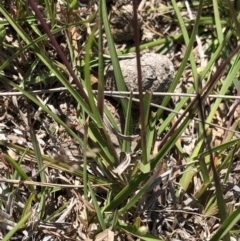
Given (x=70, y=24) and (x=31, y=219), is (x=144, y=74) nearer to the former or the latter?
(x=70, y=24)

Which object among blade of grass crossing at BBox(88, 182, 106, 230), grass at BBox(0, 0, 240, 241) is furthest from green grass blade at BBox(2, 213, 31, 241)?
blade of grass crossing at BBox(88, 182, 106, 230)

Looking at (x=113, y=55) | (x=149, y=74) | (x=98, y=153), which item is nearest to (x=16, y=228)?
(x=98, y=153)

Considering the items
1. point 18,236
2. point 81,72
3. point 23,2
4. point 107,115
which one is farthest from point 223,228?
point 23,2

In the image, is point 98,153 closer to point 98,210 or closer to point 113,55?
point 98,210

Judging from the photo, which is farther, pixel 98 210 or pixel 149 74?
pixel 149 74

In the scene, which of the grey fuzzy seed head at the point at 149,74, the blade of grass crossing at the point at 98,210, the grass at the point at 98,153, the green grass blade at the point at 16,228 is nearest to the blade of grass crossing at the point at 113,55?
the grass at the point at 98,153

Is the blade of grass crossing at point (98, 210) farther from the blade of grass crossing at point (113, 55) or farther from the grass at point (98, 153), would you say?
the blade of grass crossing at point (113, 55)

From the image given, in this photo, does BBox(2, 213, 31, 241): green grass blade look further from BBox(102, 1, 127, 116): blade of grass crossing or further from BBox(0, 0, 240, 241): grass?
BBox(102, 1, 127, 116): blade of grass crossing
